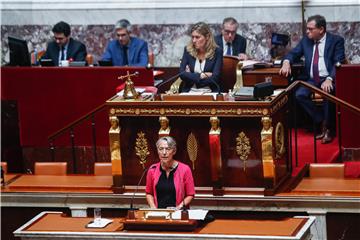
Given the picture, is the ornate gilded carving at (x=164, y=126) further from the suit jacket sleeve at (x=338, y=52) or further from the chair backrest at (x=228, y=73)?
the suit jacket sleeve at (x=338, y=52)

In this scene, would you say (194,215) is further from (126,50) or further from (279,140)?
(126,50)

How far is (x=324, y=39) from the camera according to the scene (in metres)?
16.4

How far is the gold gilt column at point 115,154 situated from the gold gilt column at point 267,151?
148 centimetres

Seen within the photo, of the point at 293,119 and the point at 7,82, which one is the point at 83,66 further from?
the point at 293,119

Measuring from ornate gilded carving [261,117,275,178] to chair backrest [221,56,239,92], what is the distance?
Answer: 3.41ft

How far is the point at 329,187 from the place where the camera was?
14.4 metres

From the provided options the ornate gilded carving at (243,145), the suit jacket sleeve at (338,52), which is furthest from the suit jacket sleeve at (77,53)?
the ornate gilded carving at (243,145)

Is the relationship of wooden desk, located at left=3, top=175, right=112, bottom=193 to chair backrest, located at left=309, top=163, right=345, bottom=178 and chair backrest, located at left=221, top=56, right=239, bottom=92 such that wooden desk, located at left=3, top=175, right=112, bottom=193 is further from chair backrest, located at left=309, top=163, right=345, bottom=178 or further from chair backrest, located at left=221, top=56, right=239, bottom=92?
chair backrest, located at left=309, top=163, right=345, bottom=178

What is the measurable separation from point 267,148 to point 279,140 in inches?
14.6

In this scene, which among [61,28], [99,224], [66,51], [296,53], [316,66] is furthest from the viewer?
[66,51]

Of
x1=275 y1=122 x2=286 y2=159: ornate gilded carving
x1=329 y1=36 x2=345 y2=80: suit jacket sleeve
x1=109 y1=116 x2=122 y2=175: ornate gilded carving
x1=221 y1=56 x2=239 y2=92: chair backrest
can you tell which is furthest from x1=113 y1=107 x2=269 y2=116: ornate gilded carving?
x1=329 y1=36 x2=345 y2=80: suit jacket sleeve

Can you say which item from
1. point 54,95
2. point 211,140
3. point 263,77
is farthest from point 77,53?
point 211,140

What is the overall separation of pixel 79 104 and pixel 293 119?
2.43 metres

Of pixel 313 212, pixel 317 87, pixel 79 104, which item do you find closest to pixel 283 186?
pixel 313 212
